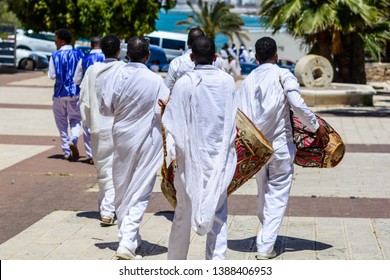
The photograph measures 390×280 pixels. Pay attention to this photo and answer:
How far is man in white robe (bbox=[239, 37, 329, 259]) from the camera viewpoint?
8.12 metres

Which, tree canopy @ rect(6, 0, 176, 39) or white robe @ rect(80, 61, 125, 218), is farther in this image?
tree canopy @ rect(6, 0, 176, 39)

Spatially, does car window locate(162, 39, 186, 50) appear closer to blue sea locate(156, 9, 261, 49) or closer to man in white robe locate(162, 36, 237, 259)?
blue sea locate(156, 9, 261, 49)

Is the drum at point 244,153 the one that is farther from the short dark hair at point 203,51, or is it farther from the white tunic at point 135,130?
the white tunic at point 135,130

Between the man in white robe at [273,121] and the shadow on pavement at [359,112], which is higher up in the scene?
the man in white robe at [273,121]

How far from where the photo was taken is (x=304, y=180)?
40.8 ft

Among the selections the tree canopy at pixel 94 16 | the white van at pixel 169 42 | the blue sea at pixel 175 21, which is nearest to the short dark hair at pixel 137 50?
the tree canopy at pixel 94 16

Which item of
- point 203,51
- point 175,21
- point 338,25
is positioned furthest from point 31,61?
point 203,51

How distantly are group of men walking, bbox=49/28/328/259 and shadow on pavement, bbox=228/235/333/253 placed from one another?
307mm

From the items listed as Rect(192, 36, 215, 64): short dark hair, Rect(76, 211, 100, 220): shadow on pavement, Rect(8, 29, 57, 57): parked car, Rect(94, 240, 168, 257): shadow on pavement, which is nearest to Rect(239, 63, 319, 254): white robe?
Rect(94, 240, 168, 257): shadow on pavement

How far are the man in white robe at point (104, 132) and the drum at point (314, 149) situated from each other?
1.79 meters

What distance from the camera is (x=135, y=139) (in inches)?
320

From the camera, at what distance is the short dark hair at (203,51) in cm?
680

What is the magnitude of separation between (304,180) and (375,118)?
8882 mm

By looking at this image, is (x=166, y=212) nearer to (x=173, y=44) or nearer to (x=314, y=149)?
(x=314, y=149)
